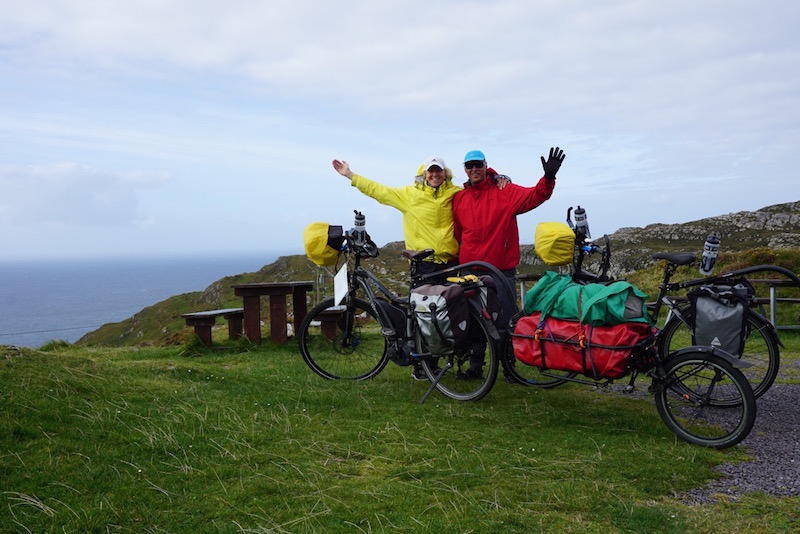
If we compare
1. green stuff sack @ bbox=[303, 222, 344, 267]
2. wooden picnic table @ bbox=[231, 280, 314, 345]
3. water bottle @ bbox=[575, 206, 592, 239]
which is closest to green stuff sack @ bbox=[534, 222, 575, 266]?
water bottle @ bbox=[575, 206, 592, 239]

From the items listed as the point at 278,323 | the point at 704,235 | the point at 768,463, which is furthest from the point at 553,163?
the point at 704,235

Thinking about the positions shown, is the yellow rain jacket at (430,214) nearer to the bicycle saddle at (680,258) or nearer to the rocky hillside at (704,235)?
the bicycle saddle at (680,258)

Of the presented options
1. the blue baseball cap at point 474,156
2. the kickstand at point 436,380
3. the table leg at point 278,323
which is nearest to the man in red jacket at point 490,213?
the blue baseball cap at point 474,156

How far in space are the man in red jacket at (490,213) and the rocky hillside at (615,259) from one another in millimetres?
34786

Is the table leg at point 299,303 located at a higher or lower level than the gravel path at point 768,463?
higher

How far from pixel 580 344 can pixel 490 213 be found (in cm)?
218

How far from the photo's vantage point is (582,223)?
7.20 meters

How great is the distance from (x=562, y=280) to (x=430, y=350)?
1521 mm

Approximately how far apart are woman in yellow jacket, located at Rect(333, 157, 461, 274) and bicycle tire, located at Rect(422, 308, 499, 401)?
115 cm

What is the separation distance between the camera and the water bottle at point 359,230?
757 cm

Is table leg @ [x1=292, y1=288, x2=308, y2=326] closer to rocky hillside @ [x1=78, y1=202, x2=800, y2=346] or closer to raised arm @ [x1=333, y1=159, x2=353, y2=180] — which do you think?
raised arm @ [x1=333, y1=159, x2=353, y2=180]

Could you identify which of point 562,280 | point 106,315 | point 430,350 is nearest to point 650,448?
point 562,280

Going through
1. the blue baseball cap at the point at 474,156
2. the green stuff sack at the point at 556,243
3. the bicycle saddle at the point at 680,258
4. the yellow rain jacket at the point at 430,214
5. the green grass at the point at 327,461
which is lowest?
the green grass at the point at 327,461

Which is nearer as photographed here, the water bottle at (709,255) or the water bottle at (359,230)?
the water bottle at (709,255)
